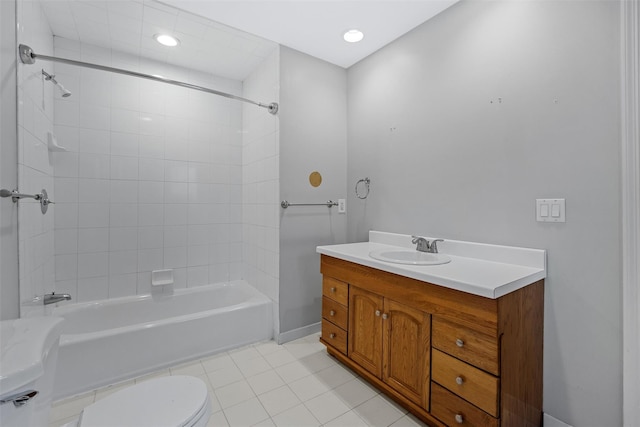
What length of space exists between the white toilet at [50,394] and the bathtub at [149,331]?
92cm

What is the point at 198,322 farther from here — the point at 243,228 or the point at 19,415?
the point at 19,415

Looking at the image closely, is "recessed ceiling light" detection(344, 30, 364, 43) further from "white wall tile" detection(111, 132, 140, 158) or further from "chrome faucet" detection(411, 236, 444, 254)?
"white wall tile" detection(111, 132, 140, 158)

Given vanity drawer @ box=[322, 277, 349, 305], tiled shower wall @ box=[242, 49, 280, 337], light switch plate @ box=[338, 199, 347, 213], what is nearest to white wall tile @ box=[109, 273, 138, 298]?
tiled shower wall @ box=[242, 49, 280, 337]

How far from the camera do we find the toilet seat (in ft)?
2.88

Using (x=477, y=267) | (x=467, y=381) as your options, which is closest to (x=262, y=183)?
(x=477, y=267)

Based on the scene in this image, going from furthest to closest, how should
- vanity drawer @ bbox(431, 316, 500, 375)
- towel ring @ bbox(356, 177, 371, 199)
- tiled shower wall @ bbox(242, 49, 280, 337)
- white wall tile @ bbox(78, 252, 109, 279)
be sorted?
towel ring @ bbox(356, 177, 371, 199) → tiled shower wall @ bbox(242, 49, 280, 337) → white wall tile @ bbox(78, 252, 109, 279) → vanity drawer @ bbox(431, 316, 500, 375)

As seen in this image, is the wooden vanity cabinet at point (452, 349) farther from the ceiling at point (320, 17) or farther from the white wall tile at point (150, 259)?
the white wall tile at point (150, 259)

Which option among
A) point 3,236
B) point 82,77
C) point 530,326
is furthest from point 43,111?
point 530,326

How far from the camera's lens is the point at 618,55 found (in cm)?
116

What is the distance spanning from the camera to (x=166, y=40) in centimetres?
218

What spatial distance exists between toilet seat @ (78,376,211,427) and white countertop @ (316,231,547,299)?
101cm

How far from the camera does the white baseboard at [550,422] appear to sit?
1318mm

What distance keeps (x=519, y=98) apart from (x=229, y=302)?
277 cm

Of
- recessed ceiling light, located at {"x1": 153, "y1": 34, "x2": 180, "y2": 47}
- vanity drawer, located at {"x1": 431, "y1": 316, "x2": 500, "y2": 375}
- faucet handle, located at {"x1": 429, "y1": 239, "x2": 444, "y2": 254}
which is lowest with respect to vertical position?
vanity drawer, located at {"x1": 431, "y1": 316, "x2": 500, "y2": 375}
